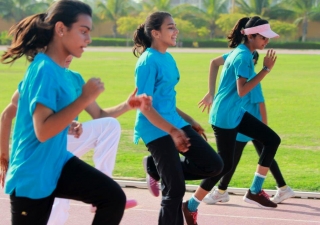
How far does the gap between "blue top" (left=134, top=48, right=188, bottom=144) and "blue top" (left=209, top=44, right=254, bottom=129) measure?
98 centimetres

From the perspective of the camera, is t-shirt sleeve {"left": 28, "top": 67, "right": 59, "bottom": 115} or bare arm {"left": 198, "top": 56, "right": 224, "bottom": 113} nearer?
t-shirt sleeve {"left": 28, "top": 67, "right": 59, "bottom": 115}

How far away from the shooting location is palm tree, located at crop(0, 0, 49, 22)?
84500 mm

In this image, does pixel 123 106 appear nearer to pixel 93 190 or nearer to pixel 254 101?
pixel 93 190

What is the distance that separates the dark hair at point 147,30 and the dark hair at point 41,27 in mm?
1440

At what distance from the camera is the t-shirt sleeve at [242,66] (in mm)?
5871

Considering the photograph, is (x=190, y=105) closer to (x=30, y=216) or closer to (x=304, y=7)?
(x=30, y=216)

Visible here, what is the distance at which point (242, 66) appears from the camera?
19.3 feet

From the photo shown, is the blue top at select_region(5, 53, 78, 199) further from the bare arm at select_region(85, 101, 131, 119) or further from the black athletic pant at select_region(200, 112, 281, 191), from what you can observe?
the black athletic pant at select_region(200, 112, 281, 191)

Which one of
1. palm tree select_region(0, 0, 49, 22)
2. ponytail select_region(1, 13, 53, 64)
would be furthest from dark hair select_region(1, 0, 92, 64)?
palm tree select_region(0, 0, 49, 22)

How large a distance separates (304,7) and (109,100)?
6256 centimetres

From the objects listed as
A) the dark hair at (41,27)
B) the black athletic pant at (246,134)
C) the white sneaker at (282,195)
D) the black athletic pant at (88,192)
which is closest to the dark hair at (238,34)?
the black athletic pant at (246,134)

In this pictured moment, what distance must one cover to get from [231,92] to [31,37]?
2.61 metres

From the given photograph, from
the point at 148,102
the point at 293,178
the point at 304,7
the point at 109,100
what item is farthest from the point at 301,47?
the point at 148,102

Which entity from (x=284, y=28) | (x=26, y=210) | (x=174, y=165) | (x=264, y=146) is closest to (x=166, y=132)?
(x=174, y=165)
